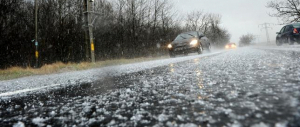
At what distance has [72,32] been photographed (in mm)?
17906

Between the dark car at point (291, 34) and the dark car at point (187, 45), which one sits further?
the dark car at point (291, 34)

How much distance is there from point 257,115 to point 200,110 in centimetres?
31

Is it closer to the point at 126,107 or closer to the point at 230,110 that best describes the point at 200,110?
the point at 230,110

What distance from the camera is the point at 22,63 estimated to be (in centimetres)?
1563

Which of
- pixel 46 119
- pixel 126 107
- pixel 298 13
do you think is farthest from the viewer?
pixel 298 13

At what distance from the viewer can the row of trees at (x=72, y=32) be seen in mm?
15539

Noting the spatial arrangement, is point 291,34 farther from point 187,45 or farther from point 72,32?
point 72,32

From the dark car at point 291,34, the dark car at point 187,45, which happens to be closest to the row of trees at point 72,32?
the dark car at point 187,45

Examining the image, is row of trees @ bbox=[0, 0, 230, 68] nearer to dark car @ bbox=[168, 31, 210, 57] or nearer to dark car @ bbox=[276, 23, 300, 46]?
dark car @ bbox=[168, 31, 210, 57]

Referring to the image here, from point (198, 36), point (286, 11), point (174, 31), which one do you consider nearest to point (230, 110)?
point (198, 36)

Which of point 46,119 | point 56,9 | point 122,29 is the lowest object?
point 46,119

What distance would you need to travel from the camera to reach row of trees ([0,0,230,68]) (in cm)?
1554

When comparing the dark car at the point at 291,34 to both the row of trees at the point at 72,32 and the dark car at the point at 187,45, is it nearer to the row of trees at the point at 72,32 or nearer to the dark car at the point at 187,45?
the dark car at the point at 187,45

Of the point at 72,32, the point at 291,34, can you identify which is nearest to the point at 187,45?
the point at 291,34
